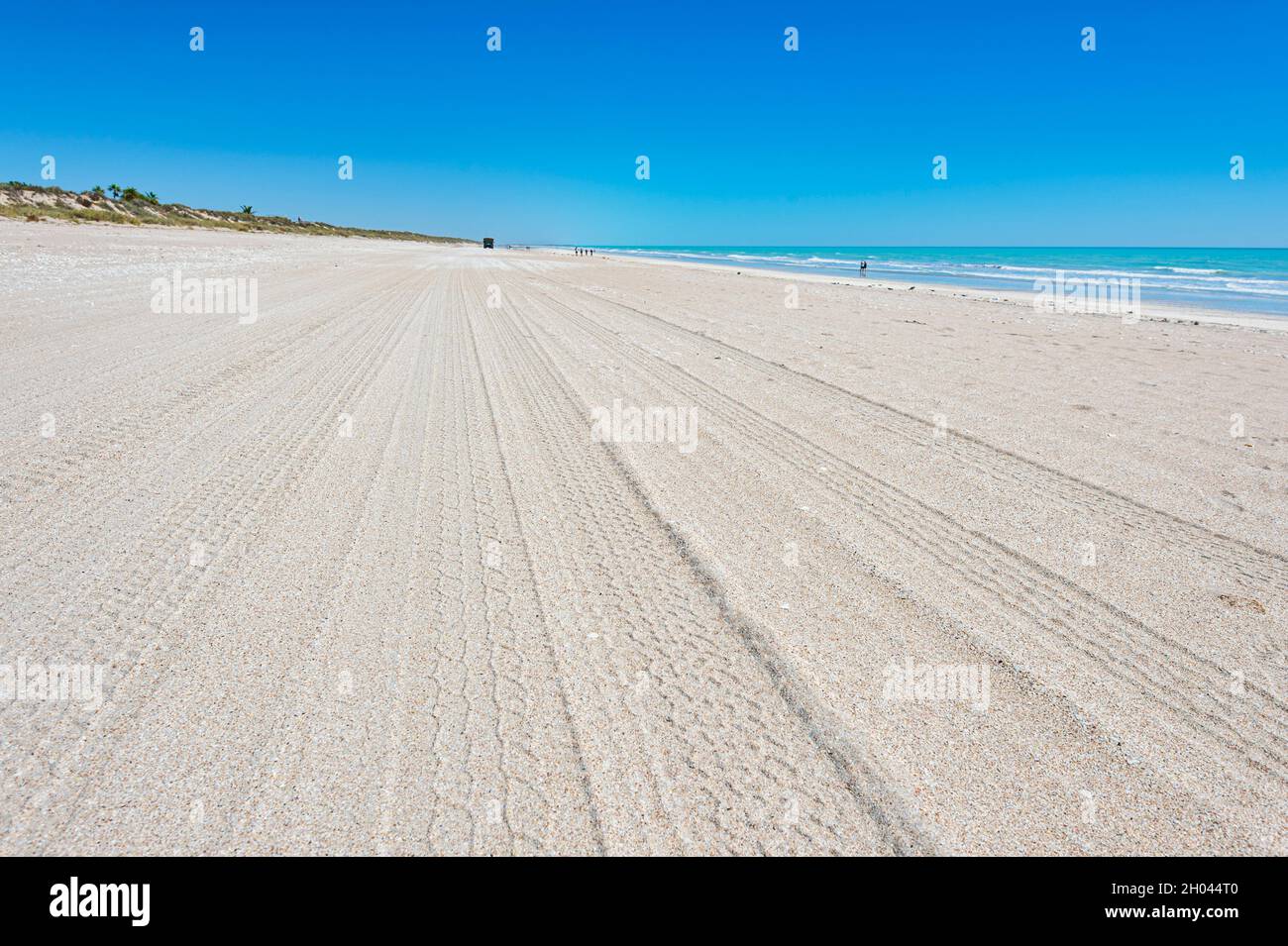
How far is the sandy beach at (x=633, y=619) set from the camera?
2.10m

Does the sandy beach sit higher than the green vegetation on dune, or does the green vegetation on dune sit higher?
the green vegetation on dune

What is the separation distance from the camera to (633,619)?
3141 mm

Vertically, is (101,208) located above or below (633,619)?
above

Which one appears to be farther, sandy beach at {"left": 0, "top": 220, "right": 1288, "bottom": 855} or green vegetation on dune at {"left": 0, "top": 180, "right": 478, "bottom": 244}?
green vegetation on dune at {"left": 0, "top": 180, "right": 478, "bottom": 244}

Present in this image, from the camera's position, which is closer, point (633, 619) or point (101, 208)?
point (633, 619)

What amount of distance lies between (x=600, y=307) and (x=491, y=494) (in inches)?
511

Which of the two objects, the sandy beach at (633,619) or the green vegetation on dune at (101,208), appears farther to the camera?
the green vegetation on dune at (101,208)

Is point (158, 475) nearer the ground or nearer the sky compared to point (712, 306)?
nearer the ground

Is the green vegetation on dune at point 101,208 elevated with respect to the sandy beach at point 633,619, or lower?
elevated

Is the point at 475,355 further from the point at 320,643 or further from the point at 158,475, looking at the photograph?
the point at 320,643

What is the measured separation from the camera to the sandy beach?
Answer: 2104 millimetres
